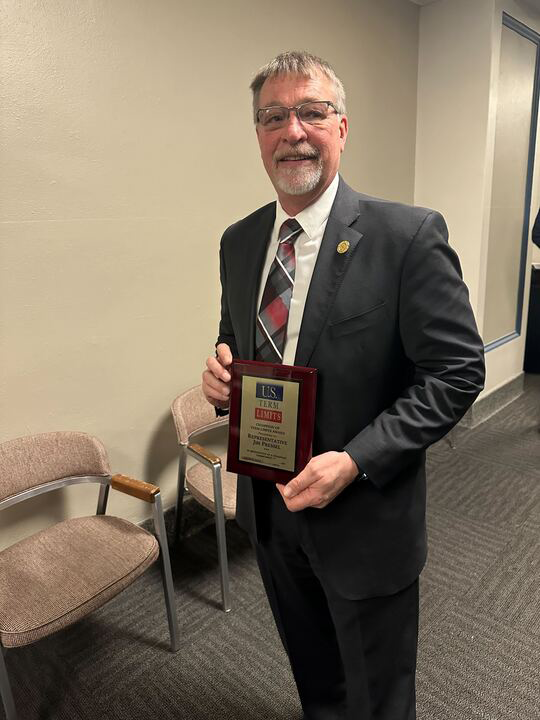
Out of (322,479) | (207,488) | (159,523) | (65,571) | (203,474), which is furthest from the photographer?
(203,474)

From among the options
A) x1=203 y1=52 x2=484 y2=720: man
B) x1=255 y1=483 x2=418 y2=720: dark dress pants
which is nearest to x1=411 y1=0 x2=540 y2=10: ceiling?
x1=203 y1=52 x2=484 y2=720: man

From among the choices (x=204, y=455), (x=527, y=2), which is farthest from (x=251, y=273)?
(x=527, y=2)

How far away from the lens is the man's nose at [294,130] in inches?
40.5

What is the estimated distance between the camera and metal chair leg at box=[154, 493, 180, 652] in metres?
1.77

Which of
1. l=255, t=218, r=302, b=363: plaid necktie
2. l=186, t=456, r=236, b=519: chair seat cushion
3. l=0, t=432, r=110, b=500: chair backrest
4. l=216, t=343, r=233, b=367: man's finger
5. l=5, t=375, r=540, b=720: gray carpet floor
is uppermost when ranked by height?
l=255, t=218, r=302, b=363: plaid necktie

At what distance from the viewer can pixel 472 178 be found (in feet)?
11.3

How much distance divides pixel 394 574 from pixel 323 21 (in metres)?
2.76

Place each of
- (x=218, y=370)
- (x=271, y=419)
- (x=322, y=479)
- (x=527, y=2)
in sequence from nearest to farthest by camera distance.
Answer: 1. (x=322, y=479)
2. (x=271, y=419)
3. (x=218, y=370)
4. (x=527, y=2)

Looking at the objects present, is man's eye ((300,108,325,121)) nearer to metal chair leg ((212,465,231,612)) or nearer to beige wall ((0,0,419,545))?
beige wall ((0,0,419,545))

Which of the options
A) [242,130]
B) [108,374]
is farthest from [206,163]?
[108,374]

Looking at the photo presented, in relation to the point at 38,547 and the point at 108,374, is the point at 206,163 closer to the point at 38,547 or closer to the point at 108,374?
the point at 108,374

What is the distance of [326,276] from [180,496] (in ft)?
5.24

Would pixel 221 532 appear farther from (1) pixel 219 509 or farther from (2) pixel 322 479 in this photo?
(2) pixel 322 479

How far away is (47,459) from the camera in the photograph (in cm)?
188
